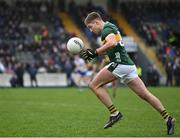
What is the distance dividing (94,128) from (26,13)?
3305 centimetres

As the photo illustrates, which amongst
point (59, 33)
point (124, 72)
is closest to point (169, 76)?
point (59, 33)

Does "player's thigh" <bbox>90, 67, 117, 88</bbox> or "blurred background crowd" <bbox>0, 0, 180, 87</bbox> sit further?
"blurred background crowd" <bbox>0, 0, 180, 87</bbox>

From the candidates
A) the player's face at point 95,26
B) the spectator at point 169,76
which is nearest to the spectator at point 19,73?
the spectator at point 169,76

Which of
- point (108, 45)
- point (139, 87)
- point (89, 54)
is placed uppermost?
point (108, 45)

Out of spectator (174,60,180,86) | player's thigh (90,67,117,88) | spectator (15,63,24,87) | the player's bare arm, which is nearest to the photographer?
the player's bare arm

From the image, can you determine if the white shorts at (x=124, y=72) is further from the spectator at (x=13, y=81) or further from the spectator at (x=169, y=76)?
the spectator at (x=169, y=76)

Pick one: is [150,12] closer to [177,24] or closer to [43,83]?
[177,24]

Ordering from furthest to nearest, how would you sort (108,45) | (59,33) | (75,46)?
1. (59,33)
2. (75,46)
3. (108,45)

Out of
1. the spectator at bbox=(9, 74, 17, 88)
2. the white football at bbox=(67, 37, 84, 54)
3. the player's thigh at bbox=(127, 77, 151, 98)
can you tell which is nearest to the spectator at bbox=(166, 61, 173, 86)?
the spectator at bbox=(9, 74, 17, 88)

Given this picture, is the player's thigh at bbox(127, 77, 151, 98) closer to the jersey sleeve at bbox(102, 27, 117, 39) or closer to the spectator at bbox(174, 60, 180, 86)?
the jersey sleeve at bbox(102, 27, 117, 39)

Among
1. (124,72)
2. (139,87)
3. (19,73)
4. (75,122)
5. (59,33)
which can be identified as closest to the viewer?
(139,87)

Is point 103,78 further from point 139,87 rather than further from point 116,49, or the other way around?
point 139,87

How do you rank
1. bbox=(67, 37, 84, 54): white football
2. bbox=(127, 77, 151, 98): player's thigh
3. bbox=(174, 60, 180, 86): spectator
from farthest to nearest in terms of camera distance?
bbox=(174, 60, 180, 86): spectator < bbox=(67, 37, 84, 54): white football < bbox=(127, 77, 151, 98): player's thigh

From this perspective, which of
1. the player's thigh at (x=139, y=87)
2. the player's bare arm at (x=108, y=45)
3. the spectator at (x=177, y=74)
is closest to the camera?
the player's bare arm at (x=108, y=45)
